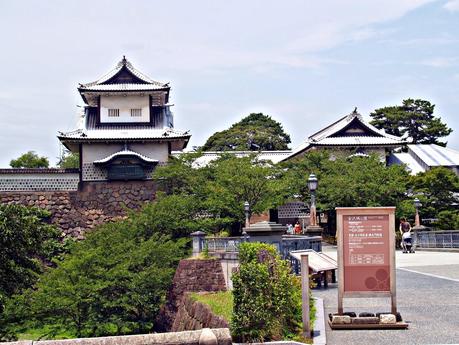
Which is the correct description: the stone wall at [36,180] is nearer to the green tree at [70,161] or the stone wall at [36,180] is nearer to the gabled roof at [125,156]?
the gabled roof at [125,156]

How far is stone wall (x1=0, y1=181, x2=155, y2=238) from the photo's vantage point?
43500mm

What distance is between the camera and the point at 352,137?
2032 inches

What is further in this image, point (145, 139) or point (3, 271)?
point (145, 139)

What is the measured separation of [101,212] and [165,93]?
8.84 meters

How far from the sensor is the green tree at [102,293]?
2627cm

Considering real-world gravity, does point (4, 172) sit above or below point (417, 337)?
above

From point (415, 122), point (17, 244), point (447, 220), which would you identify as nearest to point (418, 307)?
point (17, 244)

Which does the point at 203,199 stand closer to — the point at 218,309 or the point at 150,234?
the point at 150,234

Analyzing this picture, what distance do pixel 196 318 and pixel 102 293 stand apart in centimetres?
871

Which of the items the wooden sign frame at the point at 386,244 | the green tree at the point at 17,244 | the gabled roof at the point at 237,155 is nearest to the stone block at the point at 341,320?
the wooden sign frame at the point at 386,244

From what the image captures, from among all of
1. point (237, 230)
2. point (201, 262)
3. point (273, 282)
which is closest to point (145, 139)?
point (237, 230)

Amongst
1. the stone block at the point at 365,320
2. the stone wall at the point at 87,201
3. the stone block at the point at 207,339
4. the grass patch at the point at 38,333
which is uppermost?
the stone wall at the point at 87,201

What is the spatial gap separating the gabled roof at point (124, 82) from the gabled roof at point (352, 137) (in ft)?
37.9

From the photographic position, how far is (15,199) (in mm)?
43281
